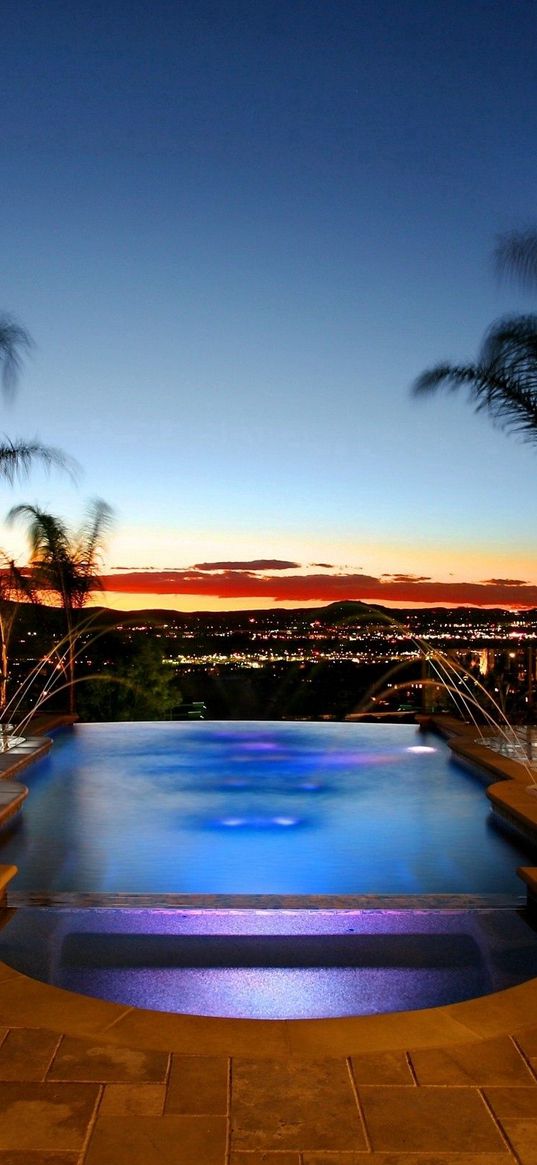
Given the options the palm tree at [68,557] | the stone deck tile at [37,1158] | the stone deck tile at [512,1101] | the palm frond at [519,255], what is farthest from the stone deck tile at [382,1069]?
the palm tree at [68,557]

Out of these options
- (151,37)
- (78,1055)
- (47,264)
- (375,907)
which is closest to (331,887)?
(375,907)

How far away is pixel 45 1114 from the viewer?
2250 mm

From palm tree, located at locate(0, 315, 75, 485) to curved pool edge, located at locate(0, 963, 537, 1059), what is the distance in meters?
7.05

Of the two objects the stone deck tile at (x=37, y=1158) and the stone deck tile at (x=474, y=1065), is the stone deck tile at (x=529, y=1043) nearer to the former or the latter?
the stone deck tile at (x=474, y=1065)

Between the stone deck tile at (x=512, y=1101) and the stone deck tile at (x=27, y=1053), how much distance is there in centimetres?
121

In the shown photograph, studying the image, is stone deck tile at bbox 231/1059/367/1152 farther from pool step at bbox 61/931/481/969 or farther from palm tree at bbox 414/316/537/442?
palm tree at bbox 414/316/537/442

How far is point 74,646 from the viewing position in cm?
1397

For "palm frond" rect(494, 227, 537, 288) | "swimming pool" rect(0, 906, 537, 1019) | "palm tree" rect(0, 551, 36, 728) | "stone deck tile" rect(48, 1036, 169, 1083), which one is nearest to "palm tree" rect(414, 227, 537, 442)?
"palm frond" rect(494, 227, 537, 288)

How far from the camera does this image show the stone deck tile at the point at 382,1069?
246 centimetres

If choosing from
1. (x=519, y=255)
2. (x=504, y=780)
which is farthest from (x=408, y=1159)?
(x=519, y=255)

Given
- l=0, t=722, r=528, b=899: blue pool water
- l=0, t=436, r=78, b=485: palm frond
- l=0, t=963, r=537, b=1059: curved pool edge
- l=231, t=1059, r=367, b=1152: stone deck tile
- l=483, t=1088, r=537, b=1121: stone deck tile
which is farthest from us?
l=0, t=436, r=78, b=485: palm frond

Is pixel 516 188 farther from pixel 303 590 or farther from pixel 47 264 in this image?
pixel 303 590

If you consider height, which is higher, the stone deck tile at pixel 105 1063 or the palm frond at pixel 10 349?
the palm frond at pixel 10 349

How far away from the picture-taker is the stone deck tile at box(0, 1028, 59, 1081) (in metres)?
2.45
